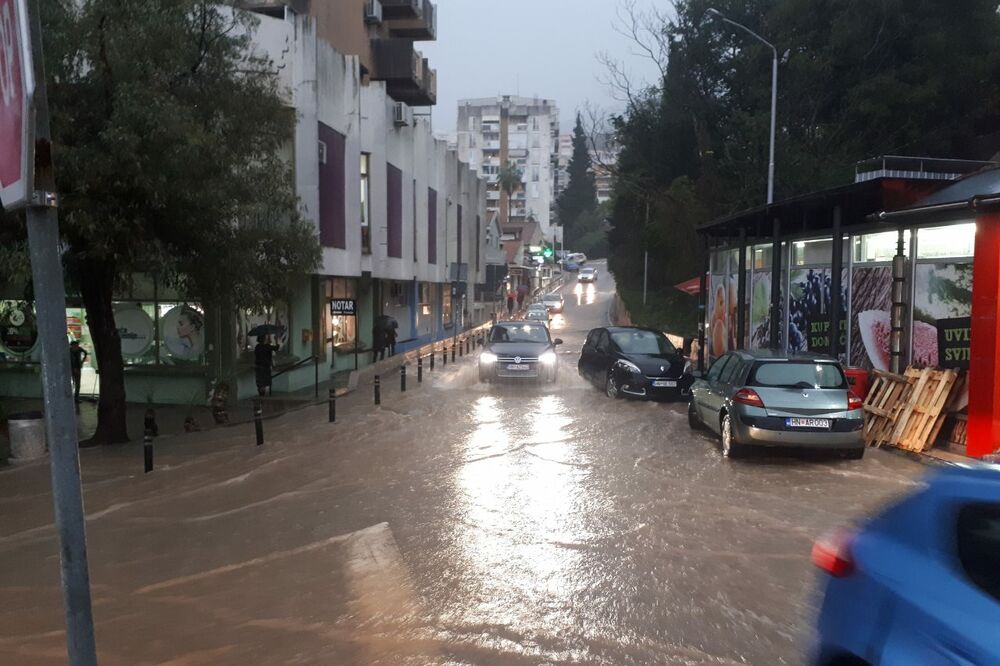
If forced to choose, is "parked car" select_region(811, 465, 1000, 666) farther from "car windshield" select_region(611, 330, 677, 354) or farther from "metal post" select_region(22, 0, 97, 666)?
"car windshield" select_region(611, 330, 677, 354)

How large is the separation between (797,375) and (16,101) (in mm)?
10414

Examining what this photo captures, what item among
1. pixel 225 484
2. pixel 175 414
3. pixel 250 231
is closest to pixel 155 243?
pixel 250 231

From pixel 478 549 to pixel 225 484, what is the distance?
15.9 ft

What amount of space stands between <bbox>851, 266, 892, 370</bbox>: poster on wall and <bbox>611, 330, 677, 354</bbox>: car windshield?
4.75m

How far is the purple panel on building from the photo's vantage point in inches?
895

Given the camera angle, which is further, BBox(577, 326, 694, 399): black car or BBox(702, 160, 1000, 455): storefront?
BBox(577, 326, 694, 399): black car

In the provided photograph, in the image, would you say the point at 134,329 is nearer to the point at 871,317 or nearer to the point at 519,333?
the point at 519,333

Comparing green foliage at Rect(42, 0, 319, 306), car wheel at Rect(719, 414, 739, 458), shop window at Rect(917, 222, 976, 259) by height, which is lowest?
car wheel at Rect(719, 414, 739, 458)

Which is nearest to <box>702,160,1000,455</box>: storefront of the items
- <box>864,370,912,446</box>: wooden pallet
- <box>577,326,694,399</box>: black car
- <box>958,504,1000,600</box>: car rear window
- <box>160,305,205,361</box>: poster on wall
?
<box>864,370,912,446</box>: wooden pallet

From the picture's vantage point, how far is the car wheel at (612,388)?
62.7 feet

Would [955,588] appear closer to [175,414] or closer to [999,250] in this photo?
[999,250]

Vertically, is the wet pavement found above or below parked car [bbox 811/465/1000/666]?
below

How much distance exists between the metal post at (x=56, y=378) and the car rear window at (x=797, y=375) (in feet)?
31.7

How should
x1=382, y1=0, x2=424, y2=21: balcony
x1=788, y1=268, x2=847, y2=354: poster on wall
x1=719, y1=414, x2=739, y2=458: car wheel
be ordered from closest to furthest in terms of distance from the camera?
x1=719, y1=414, x2=739, y2=458: car wheel < x1=788, y1=268, x2=847, y2=354: poster on wall < x1=382, y1=0, x2=424, y2=21: balcony
